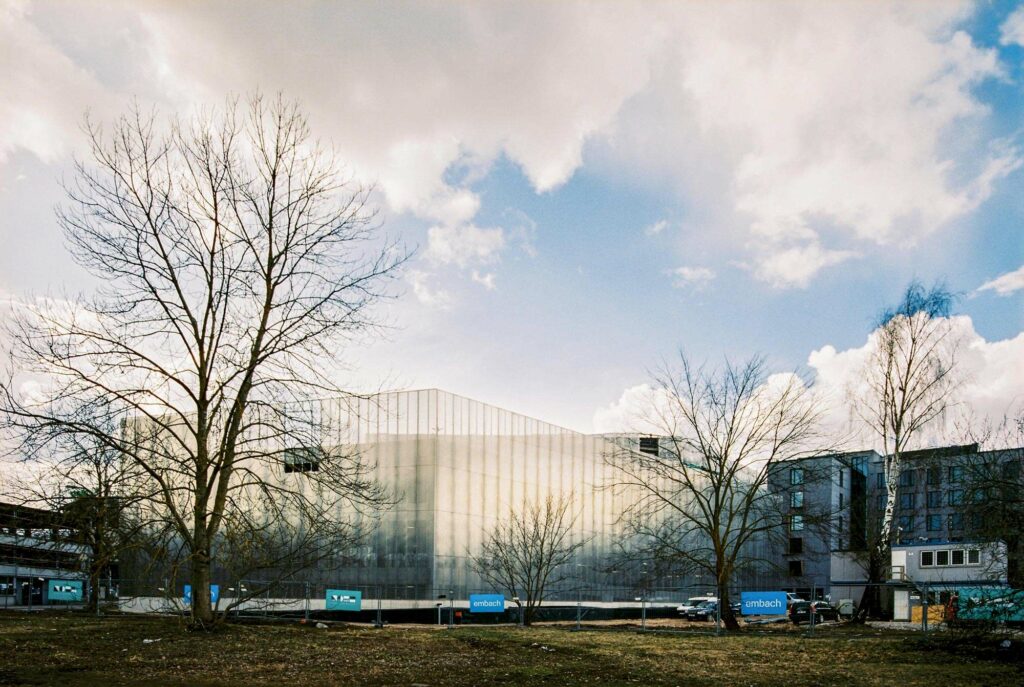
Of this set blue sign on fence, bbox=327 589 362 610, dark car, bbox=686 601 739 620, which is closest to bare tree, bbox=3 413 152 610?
blue sign on fence, bbox=327 589 362 610

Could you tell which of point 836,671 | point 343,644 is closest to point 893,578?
point 836,671

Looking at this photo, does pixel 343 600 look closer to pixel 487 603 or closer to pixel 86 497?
pixel 487 603

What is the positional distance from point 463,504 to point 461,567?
3.60 m

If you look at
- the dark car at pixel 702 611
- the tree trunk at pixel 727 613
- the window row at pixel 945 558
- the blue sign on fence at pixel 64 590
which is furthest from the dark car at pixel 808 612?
the blue sign on fence at pixel 64 590

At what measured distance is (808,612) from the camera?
49438 mm

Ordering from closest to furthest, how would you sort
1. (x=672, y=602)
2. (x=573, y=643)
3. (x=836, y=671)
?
(x=836, y=671), (x=573, y=643), (x=672, y=602)

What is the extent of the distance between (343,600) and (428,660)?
17.1 meters

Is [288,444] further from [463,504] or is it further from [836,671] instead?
[463,504]

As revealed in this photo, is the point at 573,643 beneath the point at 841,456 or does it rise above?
beneath

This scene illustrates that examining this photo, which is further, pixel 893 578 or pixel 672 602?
pixel 672 602

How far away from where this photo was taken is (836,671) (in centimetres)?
1702

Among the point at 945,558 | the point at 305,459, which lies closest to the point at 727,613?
the point at 305,459

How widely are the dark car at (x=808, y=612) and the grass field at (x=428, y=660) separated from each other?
976 inches

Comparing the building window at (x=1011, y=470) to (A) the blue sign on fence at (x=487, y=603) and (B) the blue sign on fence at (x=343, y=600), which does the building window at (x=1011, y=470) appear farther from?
(B) the blue sign on fence at (x=343, y=600)
